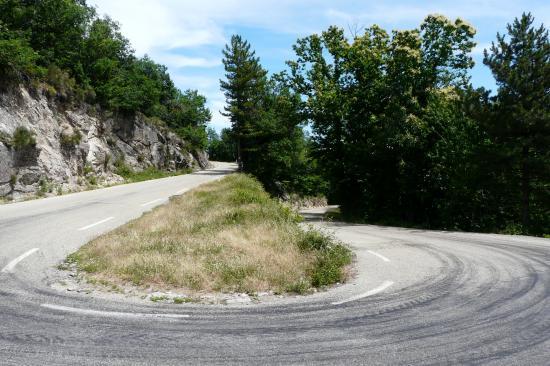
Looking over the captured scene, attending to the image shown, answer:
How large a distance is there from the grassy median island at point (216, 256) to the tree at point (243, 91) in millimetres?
33373

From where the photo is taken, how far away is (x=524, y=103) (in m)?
19.6

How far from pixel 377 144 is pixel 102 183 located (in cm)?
2020

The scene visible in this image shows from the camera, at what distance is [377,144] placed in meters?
25.6

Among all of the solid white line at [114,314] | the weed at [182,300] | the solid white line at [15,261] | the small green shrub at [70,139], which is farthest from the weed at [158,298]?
the small green shrub at [70,139]

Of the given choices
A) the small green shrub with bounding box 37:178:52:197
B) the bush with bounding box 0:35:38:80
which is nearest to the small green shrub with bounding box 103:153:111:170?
the bush with bounding box 0:35:38:80

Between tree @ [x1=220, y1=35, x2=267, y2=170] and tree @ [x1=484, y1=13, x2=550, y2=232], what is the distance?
28325 mm

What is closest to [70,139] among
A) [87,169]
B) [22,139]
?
[87,169]

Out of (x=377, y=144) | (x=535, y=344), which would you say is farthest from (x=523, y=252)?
(x=377, y=144)

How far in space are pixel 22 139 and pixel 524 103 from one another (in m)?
25.6

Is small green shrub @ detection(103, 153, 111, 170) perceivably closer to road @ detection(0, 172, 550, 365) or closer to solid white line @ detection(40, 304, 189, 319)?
road @ detection(0, 172, 550, 365)

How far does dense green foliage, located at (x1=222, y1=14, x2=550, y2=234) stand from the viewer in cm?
1972

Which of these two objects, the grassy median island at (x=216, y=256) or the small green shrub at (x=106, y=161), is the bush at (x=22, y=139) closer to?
the small green shrub at (x=106, y=161)

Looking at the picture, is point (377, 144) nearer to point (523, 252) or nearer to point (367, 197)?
point (367, 197)

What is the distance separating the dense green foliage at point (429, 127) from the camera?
64.7ft
